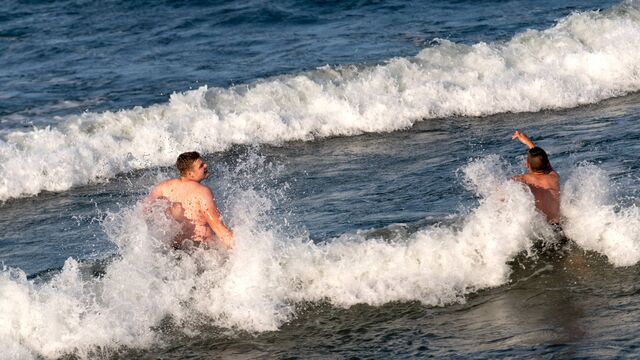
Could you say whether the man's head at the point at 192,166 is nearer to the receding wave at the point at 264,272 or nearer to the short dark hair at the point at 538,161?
the receding wave at the point at 264,272

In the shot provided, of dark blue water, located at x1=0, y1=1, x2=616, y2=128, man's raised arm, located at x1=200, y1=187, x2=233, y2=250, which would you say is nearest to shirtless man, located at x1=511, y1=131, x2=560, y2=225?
man's raised arm, located at x1=200, y1=187, x2=233, y2=250

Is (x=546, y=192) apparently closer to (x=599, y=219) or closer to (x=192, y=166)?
(x=599, y=219)

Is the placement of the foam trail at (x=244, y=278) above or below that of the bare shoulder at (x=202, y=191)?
below

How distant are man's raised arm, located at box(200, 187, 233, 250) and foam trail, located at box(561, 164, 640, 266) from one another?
3.16m

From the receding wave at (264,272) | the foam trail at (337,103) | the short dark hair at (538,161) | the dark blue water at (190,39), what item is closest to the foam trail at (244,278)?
the receding wave at (264,272)

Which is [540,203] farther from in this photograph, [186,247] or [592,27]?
[592,27]

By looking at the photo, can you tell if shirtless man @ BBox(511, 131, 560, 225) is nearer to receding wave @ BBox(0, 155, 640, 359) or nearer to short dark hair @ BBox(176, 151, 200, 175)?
receding wave @ BBox(0, 155, 640, 359)

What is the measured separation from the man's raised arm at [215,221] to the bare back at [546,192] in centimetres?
277

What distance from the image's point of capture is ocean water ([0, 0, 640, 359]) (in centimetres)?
941

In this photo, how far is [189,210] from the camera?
10.3 meters

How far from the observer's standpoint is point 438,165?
13.9 m

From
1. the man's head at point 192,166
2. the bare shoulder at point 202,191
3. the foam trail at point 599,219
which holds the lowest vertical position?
the foam trail at point 599,219

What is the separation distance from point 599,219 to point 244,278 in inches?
131

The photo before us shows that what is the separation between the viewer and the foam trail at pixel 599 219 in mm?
10258
